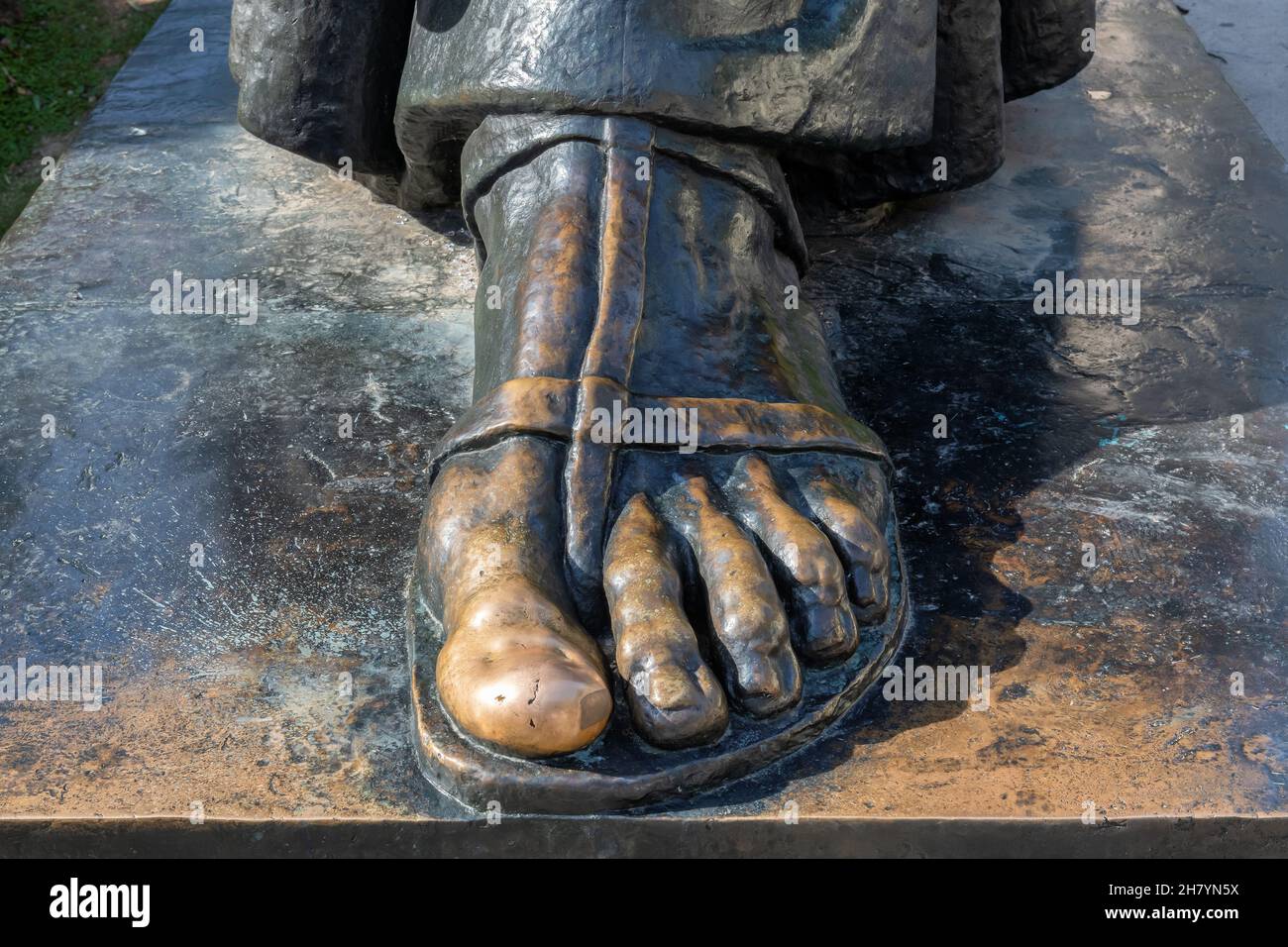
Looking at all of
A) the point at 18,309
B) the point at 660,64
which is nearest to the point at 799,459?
the point at 660,64

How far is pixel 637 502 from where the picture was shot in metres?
2.00

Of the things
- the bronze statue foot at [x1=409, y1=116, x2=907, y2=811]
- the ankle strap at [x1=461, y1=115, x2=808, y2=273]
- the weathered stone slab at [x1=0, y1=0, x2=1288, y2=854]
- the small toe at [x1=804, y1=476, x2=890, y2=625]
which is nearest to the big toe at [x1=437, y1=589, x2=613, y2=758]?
the bronze statue foot at [x1=409, y1=116, x2=907, y2=811]

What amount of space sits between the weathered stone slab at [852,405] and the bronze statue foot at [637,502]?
0.22 ft

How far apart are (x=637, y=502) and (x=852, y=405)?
0.68 metres

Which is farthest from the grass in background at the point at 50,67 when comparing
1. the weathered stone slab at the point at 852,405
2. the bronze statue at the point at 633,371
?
the bronze statue at the point at 633,371

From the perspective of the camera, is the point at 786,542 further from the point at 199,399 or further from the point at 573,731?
the point at 199,399

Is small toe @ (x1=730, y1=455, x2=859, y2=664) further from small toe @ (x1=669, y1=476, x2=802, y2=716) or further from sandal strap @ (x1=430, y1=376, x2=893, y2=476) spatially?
sandal strap @ (x1=430, y1=376, x2=893, y2=476)

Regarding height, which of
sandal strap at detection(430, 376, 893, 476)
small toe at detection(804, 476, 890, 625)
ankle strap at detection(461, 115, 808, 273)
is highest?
ankle strap at detection(461, 115, 808, 273)

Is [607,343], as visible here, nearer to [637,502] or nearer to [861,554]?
[637,502]

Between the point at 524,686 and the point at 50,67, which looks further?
the point at 50,67

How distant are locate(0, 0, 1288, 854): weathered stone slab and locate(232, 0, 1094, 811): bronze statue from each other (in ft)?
0.33

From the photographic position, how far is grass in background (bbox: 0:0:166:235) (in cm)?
473

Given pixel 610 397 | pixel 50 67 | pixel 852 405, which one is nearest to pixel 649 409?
pixel 610 397

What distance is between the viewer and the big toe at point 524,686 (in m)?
1.72
